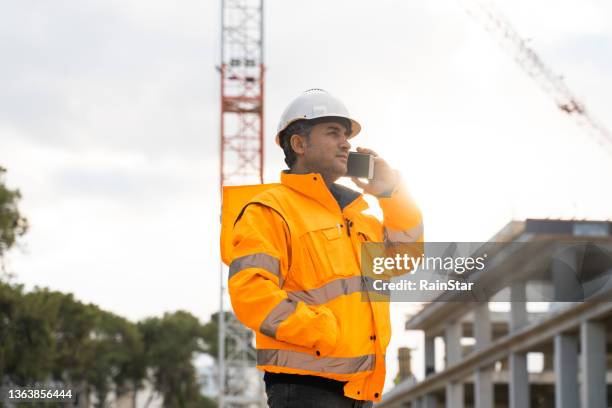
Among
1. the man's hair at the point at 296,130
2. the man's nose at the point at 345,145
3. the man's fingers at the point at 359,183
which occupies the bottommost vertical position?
the man's fingers at the point at 359,183

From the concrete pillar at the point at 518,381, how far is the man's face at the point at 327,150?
8679mm

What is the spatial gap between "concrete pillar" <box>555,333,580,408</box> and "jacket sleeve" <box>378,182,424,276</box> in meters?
7.07

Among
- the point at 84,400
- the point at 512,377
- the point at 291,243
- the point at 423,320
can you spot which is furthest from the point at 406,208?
the point at 84,400

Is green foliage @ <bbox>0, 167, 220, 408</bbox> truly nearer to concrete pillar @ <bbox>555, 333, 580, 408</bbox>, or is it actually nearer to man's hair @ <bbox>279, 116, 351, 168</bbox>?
concrete pillar @ <bbox>555, 333, 580, 408</bbox>

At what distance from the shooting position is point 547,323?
1194cm

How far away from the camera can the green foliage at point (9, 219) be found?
4712 centimetres

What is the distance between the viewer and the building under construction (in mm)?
10555

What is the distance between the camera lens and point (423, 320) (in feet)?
65.4

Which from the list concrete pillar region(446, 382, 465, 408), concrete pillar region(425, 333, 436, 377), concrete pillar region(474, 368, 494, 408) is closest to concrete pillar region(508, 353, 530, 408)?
concrete pillar region(474, 368, 494, 408)

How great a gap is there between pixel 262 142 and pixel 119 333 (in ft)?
94.9

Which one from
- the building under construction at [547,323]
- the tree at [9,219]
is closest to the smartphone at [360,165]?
the building under construction at [547,323]

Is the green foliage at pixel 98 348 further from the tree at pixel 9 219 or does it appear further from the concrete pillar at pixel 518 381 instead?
the concrete pillar at pixel 518 381

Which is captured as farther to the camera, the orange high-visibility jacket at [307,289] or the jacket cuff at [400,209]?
the jacket cuff at [400,209]

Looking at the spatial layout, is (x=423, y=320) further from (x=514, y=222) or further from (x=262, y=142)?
(x=262, y=142)
